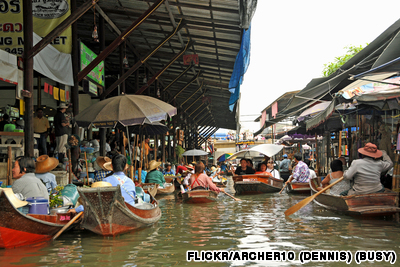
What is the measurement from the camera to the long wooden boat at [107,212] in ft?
18.9

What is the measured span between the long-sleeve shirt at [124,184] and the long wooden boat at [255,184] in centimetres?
729

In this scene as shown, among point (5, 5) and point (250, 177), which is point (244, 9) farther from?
point (250, 177)

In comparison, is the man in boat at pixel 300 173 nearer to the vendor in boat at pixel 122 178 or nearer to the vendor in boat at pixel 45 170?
the vendor in boat at pixel 122 178

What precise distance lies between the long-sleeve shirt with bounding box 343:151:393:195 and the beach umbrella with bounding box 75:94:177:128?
396cm

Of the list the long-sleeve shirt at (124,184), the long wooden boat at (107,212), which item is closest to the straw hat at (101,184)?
the long wooden boat at (107,212)

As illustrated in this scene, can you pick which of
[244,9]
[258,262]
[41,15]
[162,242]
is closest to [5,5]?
[41,15]

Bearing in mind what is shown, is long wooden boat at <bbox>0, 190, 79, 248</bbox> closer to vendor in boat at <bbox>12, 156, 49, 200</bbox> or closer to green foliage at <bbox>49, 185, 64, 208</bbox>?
vendor in boat at <bbox>12, 156, 49, 200</bbox>

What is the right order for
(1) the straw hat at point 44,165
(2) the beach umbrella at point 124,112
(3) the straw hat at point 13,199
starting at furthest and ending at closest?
(2) the beach umbrella at point 124,112 → (1) the straw hat at point 44,165 → (3) the straw hat at point 13,199

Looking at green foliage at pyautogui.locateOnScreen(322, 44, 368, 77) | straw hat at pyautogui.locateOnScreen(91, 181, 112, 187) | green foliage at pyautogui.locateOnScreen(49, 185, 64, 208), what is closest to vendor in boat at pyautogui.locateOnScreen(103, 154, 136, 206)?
straw hat at pyautogui.locateOnScreen(91, 181, 112, 187)

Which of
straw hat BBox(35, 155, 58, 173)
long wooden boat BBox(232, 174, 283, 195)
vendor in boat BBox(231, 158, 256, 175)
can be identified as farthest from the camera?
vendor in boat BBox(231, 158, 256, 175)

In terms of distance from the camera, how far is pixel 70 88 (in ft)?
40.0

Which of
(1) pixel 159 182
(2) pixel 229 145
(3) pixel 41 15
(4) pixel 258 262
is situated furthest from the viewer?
(2) pixel 229 145

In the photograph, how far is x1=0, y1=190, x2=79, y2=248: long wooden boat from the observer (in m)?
5.04

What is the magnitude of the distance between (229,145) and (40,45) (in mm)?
36882
